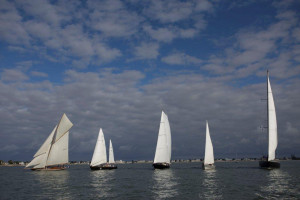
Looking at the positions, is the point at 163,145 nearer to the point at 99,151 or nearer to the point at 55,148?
the point at 99,151

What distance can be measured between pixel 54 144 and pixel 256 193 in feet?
229

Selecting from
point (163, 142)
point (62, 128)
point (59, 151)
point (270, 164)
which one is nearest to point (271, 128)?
point (270, 164)

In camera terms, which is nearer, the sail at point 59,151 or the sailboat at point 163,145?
the sailboat at point 163,145

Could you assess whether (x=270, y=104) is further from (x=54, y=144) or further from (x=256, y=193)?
(x=54, y=144)

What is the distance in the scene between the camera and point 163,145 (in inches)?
3588

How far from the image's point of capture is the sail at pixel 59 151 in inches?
3644

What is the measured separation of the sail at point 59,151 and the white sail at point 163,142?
96.0 feet

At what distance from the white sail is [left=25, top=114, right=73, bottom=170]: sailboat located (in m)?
29.5

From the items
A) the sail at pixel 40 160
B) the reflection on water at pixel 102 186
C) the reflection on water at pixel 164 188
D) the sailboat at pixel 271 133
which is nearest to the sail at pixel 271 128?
the sailboat at pixel 271 133

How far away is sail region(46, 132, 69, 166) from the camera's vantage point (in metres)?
92.6

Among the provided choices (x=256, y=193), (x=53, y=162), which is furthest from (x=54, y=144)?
(x=256, y=193)

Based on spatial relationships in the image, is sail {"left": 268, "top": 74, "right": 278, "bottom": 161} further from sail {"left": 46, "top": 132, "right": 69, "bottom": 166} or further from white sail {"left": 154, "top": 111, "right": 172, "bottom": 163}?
sail {"left": 46, "top": 132, "right": 69, "bottom": 166}

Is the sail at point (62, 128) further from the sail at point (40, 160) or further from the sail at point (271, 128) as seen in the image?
the sail at point (271, 128)

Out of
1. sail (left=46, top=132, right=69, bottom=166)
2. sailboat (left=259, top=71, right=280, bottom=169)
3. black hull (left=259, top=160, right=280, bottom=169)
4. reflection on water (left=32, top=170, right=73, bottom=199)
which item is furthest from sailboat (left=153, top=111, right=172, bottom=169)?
reflection on water (left=32, top=170, right=73, bottom=199)
